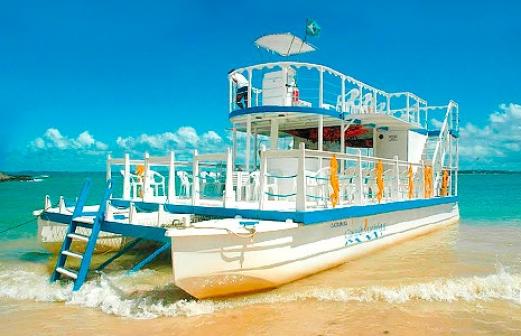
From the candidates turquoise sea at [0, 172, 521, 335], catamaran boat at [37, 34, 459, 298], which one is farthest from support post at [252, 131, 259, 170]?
turquoise sea at [0, 172, 521, 335]

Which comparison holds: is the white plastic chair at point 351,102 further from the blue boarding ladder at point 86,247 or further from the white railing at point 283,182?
the blue boarding ladder at point 86,247

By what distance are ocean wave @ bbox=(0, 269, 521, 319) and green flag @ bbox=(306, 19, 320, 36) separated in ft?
26.3

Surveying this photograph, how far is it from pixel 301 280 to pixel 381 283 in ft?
5.12

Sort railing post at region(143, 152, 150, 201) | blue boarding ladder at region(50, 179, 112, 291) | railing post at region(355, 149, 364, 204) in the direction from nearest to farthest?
blue boarding ladder at region(50, 179, 112, 291)
railing post at region(355, 149, 364, 204)
railing post at region(143, 152, 150, 201)

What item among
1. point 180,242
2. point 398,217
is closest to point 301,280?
point 180,242

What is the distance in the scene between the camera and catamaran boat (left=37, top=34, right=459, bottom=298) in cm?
725

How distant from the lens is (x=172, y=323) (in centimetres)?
633

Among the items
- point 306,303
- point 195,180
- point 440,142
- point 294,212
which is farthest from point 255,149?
point 306,303

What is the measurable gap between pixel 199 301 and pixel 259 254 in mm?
1247

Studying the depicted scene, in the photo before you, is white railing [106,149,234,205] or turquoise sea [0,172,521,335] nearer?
turquoise sea [0,172,521,335]

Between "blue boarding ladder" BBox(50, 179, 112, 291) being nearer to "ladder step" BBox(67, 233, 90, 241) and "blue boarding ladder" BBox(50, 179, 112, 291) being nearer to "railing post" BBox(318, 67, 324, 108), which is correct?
"ladder step" BBox(67, 233, 90, 241)

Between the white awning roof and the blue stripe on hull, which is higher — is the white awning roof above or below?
above

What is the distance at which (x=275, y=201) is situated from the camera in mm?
10977

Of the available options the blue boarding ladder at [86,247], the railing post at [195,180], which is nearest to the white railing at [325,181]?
the railing post at [195,180]
